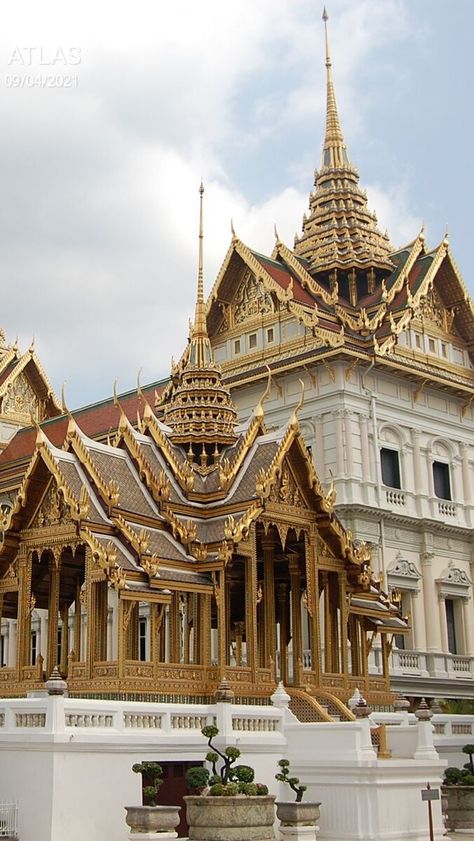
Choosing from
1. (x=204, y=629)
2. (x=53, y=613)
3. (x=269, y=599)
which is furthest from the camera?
(x=269, y=599)

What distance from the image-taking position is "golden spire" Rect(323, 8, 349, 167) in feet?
148

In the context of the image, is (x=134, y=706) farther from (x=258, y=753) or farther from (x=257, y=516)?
(x=257, y=516)

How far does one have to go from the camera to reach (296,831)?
13188mm

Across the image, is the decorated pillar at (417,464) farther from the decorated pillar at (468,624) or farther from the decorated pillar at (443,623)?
the decorated pillar at (468,624)

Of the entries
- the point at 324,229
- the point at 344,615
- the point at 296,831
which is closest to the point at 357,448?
the point at 324,229

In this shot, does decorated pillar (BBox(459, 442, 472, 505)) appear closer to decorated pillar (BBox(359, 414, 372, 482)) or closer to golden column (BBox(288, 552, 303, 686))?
decorated pillar (BBox(359, 414, 372, 482))

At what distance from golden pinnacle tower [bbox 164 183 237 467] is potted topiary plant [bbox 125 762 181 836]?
19.2 ft

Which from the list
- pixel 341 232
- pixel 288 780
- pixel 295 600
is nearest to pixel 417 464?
pixel 341 232

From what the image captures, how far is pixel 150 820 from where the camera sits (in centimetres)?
1209

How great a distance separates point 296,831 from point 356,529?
19807mm

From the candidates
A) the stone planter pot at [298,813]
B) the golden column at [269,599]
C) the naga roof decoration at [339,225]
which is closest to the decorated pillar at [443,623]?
the naga roof decoration at [339,225]

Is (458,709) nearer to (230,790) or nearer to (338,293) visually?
(230,790)

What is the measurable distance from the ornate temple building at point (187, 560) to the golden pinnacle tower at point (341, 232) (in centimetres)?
2256

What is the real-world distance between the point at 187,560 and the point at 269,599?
1.84 meters
